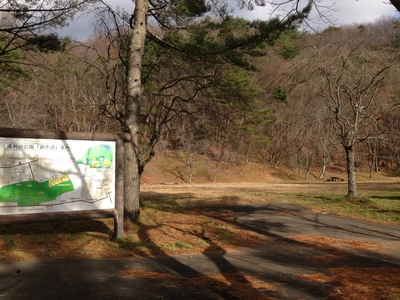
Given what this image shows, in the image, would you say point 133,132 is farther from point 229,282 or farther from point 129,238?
point 229,282

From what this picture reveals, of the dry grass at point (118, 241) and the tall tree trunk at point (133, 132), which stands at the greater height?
the tall tree trunk at point (133, 132)

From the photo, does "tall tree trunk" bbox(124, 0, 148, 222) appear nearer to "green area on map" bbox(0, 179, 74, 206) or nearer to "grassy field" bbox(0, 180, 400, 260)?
"grassy field" bbox(0, 180, 400, 260)

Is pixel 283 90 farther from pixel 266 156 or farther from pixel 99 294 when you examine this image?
pixel 99 294

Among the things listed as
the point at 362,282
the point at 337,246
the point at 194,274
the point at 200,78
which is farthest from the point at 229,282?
the point at 200,78

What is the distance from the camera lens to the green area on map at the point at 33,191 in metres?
6.78

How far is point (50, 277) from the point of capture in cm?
551

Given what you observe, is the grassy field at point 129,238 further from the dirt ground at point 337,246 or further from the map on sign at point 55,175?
the dirt ground at point 337,246

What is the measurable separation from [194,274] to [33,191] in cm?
321

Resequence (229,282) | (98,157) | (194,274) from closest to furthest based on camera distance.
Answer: (229,282)
(194,274)
(98,157)

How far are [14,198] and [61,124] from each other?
75.8ft

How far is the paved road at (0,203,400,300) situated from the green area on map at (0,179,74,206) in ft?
3.68

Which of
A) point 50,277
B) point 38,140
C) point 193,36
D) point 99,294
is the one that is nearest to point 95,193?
point 38,140

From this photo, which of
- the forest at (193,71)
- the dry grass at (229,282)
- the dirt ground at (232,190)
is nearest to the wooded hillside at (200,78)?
the forest at (193,71)

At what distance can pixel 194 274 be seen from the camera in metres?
6.14
